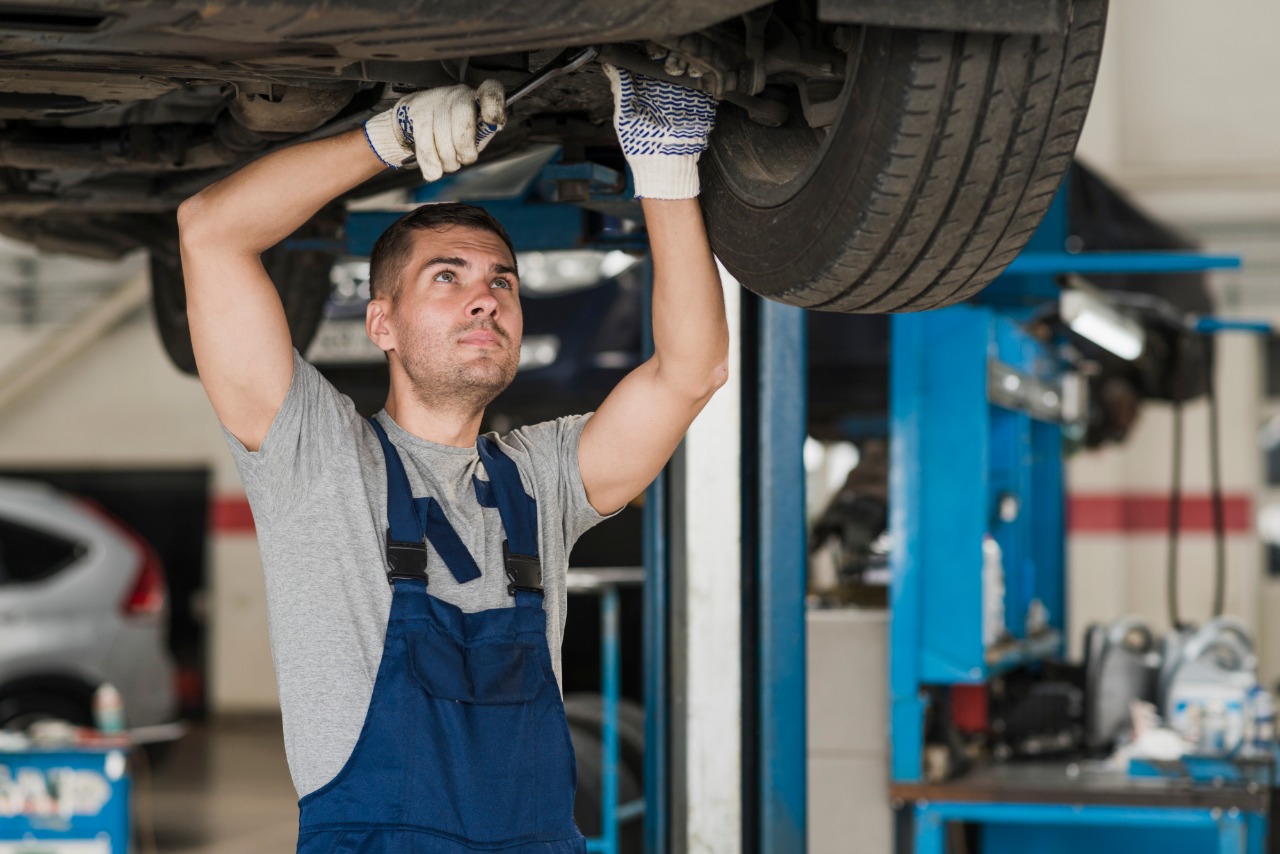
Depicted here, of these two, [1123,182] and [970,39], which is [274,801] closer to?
[970,39]

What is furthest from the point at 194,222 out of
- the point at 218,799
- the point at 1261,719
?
the point at 218,799

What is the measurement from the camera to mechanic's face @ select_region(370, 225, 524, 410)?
5.74ft

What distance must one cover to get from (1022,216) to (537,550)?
662mm

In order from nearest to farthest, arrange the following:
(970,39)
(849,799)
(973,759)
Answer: (970,39) → (849,799) → (973,759)

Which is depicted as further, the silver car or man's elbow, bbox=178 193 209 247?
the silver car

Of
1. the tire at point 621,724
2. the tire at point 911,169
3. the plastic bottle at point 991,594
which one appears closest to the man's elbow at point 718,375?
the tire at point 911,169

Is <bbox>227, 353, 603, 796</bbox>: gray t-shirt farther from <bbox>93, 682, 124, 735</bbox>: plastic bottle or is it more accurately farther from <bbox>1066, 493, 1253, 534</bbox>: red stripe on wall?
<bbox>1066, 493, 1253, 534</bbox>: red stripe on wall

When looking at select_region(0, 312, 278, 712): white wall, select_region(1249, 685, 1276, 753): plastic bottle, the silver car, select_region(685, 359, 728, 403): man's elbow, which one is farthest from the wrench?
select_region(0, 312, 278, 712): white wall

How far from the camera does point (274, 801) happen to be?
260 inches

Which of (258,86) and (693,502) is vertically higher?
(258,86)

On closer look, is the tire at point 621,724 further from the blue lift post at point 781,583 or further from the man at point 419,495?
the man at point 419,495

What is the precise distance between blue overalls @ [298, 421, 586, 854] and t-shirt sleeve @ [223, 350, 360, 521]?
0.08 meters

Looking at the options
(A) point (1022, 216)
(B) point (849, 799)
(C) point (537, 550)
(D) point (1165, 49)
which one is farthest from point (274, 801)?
(D) point (1165, 49)

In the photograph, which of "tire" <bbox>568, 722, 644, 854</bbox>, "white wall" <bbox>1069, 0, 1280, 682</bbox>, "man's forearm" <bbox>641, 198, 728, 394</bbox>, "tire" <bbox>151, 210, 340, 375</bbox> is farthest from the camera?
"white wall" <bbox>1069, 0, 1280, 682</bbox>
